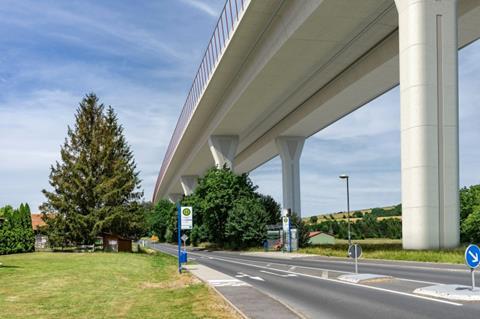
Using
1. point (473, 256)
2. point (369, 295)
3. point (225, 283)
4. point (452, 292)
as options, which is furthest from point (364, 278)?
point (473, 256)

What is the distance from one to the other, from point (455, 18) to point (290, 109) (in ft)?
92.7

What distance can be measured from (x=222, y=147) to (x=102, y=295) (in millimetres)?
44995

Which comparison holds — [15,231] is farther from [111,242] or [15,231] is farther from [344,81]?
[344,81]

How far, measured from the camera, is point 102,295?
1554 centimetres

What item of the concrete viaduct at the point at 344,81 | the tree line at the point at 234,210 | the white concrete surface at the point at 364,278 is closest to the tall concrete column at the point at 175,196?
the tree line at the point at 234,210

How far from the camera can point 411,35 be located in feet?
83.8

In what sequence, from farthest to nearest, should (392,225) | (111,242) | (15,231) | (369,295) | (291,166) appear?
1. (392,225)
2. (291,166)
3. (111,242)
4. (15,231)
5. (369,295)

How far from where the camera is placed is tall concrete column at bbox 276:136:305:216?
61250mm

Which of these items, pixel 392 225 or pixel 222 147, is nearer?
pixel 222 147

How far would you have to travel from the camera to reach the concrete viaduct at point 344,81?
25234mm

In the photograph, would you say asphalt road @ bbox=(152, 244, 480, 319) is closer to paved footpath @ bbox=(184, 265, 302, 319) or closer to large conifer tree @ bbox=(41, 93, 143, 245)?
paved footpath @ bbox=(184, 265, 302, 319)

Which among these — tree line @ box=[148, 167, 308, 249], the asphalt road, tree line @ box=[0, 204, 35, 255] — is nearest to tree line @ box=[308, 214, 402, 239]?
tree line @ box=[148, 167, 308, 249]

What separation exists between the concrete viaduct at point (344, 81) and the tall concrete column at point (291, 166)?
12 centimetres

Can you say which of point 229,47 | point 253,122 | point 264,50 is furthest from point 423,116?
point 253,122
